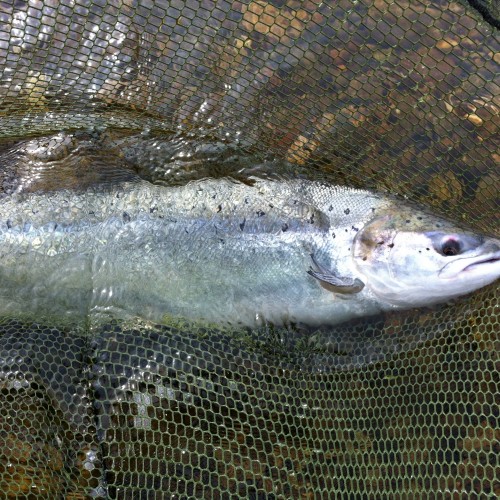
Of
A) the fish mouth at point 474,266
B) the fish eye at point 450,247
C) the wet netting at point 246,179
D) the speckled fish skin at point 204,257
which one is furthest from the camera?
the speckled fish skin at point 204,257

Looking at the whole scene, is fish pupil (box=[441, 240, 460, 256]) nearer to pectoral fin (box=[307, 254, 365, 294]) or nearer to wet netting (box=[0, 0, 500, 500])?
wet netting (box=[0, 0, 500, 500])

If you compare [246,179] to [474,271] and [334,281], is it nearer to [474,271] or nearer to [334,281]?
[334,281]

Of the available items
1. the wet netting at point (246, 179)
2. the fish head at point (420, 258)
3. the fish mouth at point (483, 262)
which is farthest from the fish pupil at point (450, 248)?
the wet netting at point (246, 179)

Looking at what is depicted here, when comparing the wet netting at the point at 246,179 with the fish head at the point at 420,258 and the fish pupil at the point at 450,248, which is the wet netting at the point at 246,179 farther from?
the fish pupil at the point at 450,248

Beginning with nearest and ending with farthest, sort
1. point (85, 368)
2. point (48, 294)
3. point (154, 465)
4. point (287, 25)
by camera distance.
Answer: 1. point (154, 465)
2. point (85, 368)
3. point (48, 294)
4. point (287, 25)

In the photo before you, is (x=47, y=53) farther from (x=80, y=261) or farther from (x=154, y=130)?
(x=80, y=261)

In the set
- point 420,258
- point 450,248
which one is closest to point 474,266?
point 450,248

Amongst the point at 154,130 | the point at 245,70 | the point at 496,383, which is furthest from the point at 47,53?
the point at 496,383

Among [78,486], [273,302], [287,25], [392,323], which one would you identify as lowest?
[78,486]
